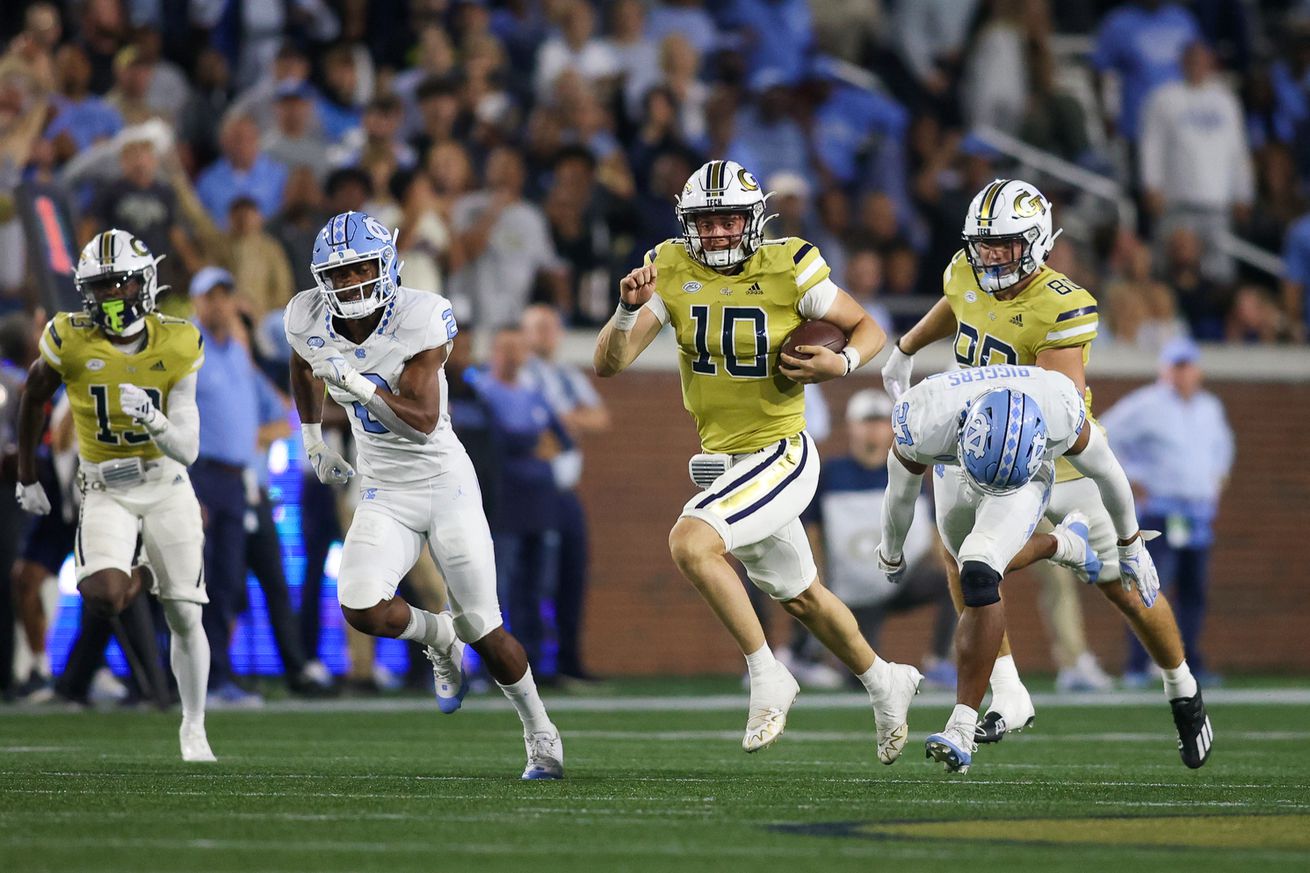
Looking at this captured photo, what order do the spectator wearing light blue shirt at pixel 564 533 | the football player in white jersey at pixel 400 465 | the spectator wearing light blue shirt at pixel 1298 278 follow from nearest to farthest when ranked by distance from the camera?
the football player in white jersey at pixel 400 465
the spectator wearing light blue shirt at pixel 564 533
the spectator wearing light blue shirt at pixel 1298 278

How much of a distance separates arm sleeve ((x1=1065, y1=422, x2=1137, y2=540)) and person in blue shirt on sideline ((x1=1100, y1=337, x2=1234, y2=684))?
Result: 21.5 feet

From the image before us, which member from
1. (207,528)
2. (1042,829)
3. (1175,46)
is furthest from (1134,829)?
(1175,46)

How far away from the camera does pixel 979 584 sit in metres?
7.52

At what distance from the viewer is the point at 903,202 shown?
1641 centimetres

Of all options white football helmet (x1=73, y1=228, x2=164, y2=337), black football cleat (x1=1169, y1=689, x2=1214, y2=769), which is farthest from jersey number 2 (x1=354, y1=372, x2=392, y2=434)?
black football cleat (x1=1169, y1=689, x2=1214, y2=769)

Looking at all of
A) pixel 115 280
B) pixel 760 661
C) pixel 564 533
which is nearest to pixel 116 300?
pixel 115 280

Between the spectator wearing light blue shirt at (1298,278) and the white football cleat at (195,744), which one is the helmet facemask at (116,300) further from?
the spectator wearing light blue shirt at (1298,278)

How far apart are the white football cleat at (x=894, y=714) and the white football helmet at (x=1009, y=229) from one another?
1514mm

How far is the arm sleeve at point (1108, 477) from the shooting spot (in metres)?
7.81

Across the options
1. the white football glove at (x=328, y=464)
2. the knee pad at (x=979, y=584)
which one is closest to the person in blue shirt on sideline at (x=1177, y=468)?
the knee pad at (x=979, y=584)

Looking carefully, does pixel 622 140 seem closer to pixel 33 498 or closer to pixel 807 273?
pixel 33 498

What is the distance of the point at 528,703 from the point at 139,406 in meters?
2.01

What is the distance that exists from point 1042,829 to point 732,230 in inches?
112

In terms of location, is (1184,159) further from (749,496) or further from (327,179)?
(749,496)
